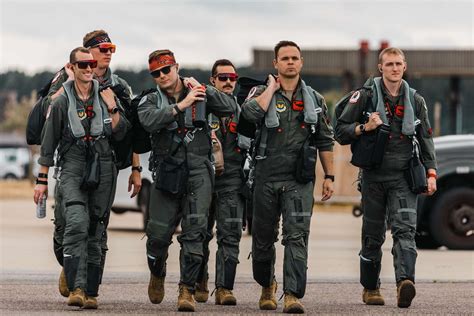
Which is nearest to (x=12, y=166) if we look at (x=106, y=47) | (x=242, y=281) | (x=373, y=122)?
(x=242, y=281)

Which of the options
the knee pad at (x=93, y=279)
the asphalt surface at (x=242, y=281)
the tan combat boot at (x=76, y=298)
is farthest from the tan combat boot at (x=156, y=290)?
the tan combat boot at (x=76, y=298)

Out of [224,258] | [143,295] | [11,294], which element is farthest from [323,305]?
[11,294]

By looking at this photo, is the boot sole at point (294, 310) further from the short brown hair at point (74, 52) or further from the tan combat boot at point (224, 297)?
the short brown hair at point (74, 52)

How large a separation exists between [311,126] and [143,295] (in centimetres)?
222

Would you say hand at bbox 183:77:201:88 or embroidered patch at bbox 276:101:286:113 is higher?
hand at bbox 183:77:201:88

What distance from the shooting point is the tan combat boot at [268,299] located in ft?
36.2

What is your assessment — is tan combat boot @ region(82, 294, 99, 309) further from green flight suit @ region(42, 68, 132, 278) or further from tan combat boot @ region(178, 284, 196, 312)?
tan combat boot @ region(178, 284, 196, 312)

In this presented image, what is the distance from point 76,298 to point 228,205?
153 cm

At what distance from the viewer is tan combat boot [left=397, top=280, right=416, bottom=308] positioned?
1091 cm

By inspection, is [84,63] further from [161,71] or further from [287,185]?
[287,185]

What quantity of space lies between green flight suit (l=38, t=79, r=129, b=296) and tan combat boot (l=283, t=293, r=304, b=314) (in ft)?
4.82

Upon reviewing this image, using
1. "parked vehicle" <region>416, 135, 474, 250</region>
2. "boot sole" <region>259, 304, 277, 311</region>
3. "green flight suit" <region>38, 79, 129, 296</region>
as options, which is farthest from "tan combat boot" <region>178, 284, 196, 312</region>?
"parked vehicle" <region>416, 135, 474, 250</region>

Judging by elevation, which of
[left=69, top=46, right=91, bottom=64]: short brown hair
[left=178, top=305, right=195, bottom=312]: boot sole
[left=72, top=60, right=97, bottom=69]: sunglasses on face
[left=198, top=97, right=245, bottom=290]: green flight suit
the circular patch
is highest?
[left=69, top=46, right=91, bottom=64]: short brown hair

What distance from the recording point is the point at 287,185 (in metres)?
10.9
